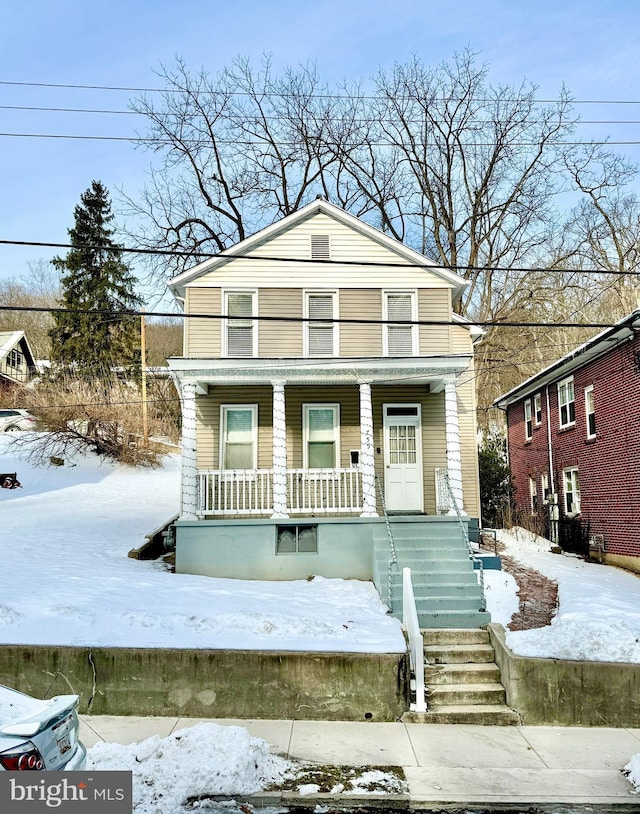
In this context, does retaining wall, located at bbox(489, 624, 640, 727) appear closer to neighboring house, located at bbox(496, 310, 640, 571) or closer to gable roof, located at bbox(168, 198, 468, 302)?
neighboring house, located at bbox(496, 310, 640, 571)

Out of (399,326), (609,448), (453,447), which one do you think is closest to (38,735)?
(453,447)

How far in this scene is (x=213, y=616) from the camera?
938 cm

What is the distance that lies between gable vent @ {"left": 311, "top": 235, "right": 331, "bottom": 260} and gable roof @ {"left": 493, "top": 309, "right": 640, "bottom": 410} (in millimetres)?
6773

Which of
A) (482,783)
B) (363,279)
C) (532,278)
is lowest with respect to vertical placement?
(482,783)

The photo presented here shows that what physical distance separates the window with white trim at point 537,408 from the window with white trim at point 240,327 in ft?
39.1

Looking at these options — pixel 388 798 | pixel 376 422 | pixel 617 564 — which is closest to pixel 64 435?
pixel 376 422

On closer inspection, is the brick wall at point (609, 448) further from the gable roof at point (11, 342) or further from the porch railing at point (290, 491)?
the gable roof at point (11, 342)

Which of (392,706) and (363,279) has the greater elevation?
(363,279)

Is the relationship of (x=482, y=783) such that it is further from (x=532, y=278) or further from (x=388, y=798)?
(x=532, y=278)

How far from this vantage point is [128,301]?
3631 cm

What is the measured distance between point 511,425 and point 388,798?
74.2 ft

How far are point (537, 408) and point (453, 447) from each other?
405 inches

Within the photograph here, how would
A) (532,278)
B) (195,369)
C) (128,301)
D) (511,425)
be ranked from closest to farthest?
(195,369) < (511,425) < (532,278) < (128,301)

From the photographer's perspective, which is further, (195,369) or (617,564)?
(617,564)
